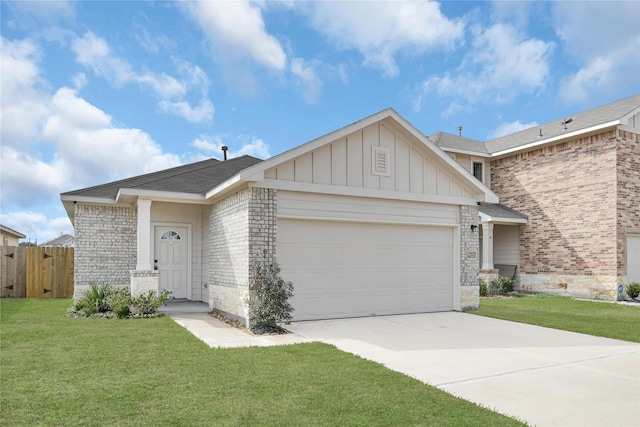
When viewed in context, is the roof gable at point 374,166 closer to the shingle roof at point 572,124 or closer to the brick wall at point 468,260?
the brick wall at point 468,260

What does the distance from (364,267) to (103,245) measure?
728 cm

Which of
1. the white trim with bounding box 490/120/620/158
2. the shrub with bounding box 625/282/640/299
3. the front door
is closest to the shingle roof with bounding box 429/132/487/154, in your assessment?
the white trim with bounding box 490/120/620/158

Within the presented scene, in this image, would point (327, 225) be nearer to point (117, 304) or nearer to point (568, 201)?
point (117, 304)

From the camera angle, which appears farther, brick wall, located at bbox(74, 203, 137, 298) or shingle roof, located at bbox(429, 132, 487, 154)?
shingle roof, located at bbox(429, 132, 487, 154)

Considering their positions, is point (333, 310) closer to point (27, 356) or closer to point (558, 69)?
point (27, 356)

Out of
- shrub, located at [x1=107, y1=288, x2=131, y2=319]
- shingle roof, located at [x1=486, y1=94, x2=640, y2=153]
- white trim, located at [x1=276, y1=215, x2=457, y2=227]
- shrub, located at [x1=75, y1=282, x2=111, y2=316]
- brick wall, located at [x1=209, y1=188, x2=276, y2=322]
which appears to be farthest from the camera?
shingle roof, located at [x1=486, y1=94, x2=640, y2=153]

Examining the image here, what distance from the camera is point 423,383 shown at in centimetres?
487

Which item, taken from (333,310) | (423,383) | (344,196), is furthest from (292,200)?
(423,383)

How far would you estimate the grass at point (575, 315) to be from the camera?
8.66m

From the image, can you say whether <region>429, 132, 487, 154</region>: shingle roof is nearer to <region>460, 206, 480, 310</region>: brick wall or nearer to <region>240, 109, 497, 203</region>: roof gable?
<region>460, 206, 480, 310</region>: brick wall

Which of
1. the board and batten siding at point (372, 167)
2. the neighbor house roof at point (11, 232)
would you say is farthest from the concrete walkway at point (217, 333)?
the neighbor house roof at point (11, 232)

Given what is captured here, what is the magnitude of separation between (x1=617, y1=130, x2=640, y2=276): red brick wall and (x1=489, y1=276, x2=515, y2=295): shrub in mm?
3598

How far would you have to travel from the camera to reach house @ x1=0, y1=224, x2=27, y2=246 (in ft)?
77.1

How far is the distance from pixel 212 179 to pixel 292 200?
151 inches
